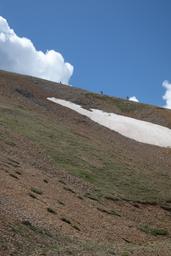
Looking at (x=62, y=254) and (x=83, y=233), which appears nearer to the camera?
(x=62, y=254)

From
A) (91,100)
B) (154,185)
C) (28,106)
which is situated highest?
(91,100)

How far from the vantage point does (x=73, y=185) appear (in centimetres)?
2825

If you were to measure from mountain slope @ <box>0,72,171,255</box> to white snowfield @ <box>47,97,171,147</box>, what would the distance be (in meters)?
1.74

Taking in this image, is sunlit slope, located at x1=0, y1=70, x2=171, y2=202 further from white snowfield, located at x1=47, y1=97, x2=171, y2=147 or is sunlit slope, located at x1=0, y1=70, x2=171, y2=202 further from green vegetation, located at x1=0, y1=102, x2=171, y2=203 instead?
white snowfield, located at x1=47, y1=97, x2=171, y2=147

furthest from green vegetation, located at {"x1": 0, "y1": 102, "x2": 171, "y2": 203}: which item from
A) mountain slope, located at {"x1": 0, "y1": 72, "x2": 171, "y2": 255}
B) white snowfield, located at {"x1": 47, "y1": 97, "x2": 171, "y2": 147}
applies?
white snowfield, located at {"x1": 47, "y1": 97, "x2": 171, "y2": 147}

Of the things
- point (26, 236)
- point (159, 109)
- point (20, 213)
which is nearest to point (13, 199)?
point (20, 213)

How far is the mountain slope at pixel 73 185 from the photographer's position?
17375 millimetres

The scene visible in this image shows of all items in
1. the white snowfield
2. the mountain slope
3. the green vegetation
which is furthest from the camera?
the white snowfield

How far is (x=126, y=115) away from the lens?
5869 centimetres

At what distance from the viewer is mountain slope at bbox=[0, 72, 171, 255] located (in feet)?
57.0

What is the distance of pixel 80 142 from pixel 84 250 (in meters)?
23.5

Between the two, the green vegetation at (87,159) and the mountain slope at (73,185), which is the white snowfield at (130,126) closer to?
the mountain slope at (73,185)

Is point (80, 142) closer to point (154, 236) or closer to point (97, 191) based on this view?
point (97, 191)

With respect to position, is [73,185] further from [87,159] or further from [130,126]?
Result: [130,126]
